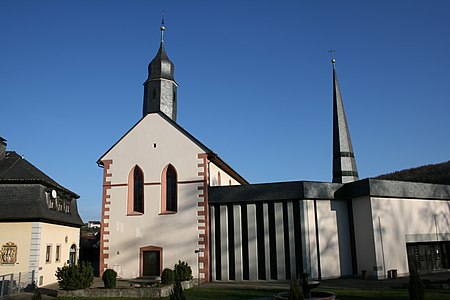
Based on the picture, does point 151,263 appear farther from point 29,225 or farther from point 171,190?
point 29,225

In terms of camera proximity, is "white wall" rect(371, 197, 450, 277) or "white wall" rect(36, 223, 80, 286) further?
"white wall" rect(371, 197, 450, 277)

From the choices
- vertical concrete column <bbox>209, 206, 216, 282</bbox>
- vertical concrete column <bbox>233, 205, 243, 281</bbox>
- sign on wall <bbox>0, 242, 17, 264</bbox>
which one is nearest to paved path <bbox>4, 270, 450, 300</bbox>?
vertical concrete column <bbox>233, 205, 243, 281</bbox>

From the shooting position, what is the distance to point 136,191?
81.5 feet

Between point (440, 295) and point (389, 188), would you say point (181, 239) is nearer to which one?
point (389, 188)

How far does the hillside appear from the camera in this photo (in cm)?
4897

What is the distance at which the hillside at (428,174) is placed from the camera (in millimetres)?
48969

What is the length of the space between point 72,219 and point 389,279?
57.1ft

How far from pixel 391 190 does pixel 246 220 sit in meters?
7.68

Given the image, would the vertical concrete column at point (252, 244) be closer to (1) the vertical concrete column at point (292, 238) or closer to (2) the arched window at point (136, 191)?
(1) the vertical concrete column at point (292, 238)

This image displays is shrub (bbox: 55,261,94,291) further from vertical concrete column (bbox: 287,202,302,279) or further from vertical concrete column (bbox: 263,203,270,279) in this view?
vertical concrete column (bbox: 287,202,302,279)

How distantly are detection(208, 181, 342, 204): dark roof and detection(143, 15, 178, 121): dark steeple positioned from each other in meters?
6.87

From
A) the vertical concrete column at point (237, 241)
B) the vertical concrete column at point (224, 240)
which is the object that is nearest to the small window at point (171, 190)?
the vertical concrete column at point (224, 240)

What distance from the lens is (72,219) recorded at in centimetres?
2525

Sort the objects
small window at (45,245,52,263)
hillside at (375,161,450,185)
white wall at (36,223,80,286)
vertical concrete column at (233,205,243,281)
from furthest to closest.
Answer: hillside at (375,161,450,185) → vertical concrete column at (233,205,243,281) → small window at (45,245,52,263) → white wall at (36,223,80,286)
